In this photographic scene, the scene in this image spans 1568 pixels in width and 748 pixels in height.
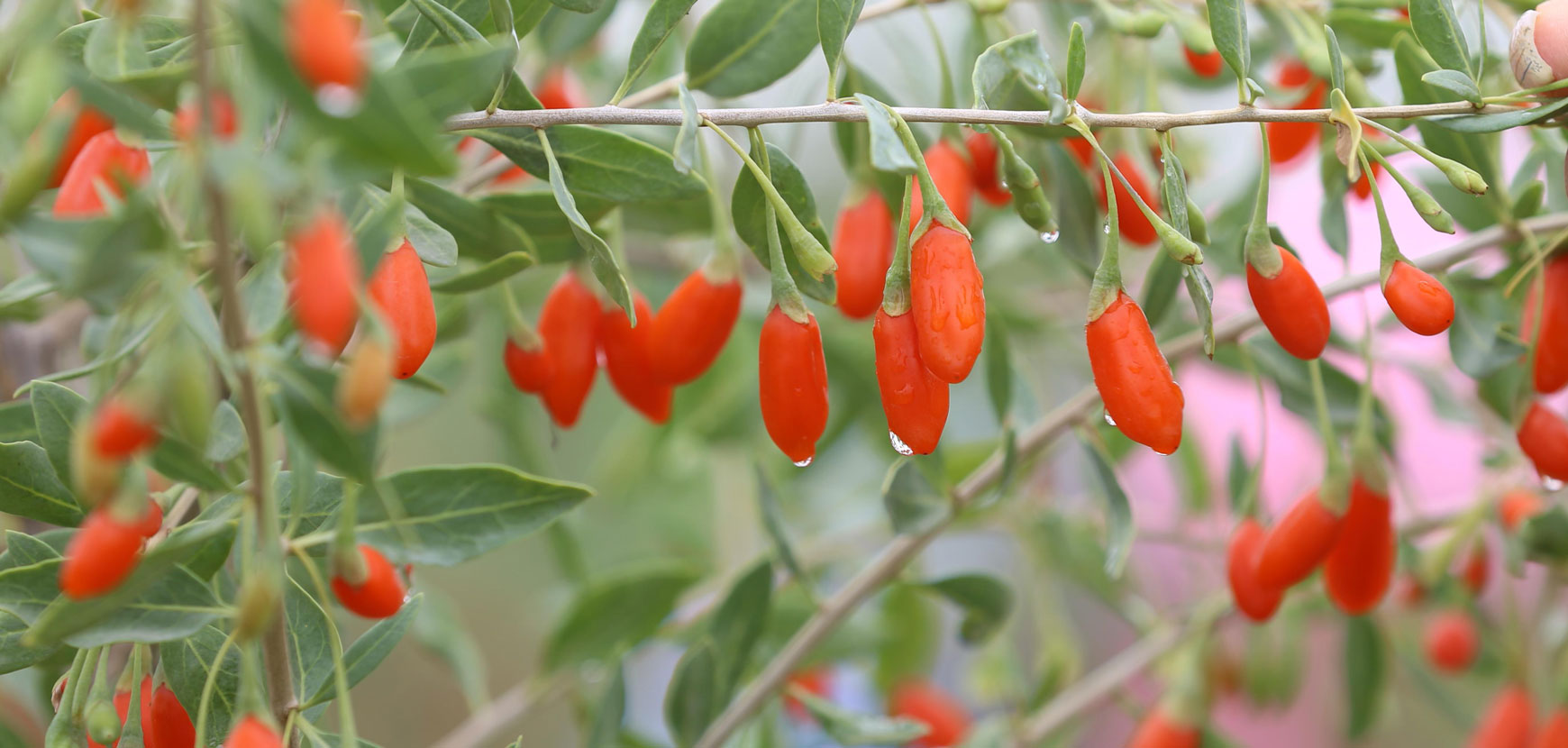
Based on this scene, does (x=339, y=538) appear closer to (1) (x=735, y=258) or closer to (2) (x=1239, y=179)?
(1) (x=735, y=258)

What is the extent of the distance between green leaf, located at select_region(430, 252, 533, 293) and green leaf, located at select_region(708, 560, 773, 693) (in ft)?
0.71

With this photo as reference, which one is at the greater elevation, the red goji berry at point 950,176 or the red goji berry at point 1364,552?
the red goji berry at point 950,176

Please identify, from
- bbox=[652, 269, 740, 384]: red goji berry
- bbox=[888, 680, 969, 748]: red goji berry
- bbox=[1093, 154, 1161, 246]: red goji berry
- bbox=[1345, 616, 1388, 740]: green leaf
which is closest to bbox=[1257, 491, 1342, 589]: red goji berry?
bbox=[1093, 154, 1161, 246]: red goji berry

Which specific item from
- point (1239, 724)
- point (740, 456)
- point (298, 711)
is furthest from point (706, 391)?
point (1239, 724)

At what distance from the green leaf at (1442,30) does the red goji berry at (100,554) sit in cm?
39

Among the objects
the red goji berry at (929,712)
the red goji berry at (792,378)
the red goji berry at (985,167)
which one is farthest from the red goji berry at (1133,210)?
the red goji berry at (929,712)

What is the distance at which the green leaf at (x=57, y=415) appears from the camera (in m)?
0.34

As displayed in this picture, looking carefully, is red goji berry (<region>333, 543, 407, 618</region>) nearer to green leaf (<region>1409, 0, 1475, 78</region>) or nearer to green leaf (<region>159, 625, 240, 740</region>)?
green leaf (<region>159, 625, 240, 740</region>)

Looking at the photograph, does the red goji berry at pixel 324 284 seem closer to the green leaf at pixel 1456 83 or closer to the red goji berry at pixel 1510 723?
the green leaf at pixel 1456 83

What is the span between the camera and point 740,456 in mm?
966

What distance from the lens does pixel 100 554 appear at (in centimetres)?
Result: 24

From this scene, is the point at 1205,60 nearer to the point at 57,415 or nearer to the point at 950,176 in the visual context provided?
the point at 950,176

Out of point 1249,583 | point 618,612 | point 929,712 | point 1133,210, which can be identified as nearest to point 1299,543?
point 1249,583

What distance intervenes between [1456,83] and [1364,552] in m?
0.20
